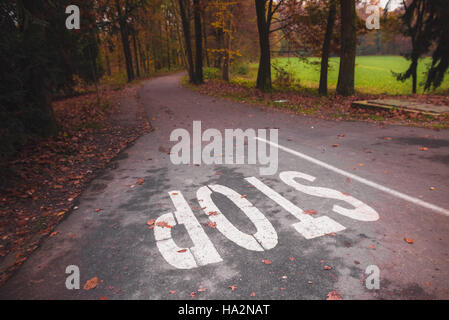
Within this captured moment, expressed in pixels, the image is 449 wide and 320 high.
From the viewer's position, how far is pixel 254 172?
5.79 meters

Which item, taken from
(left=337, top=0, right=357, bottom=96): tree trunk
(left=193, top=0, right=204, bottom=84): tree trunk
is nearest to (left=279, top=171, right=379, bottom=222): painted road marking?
(left=337, top=0, right=357, bottom=96): tree trunk

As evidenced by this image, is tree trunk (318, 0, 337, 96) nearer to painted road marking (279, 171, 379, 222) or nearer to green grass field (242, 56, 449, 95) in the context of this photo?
green grass field (242, 56, 449, 95)

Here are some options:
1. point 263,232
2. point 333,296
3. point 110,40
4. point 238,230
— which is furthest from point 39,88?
point 333,296

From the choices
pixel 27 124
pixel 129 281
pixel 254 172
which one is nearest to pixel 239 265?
pixel 129 281

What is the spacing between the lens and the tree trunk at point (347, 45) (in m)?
12.8

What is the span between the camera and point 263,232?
373 cm

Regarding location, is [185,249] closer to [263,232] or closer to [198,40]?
[263,232]

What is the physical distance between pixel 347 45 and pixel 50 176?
45.0 ft

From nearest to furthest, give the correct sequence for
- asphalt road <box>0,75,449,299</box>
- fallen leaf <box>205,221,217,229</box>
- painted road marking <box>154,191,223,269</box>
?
asphalt road <box>0,75,449,299</box>, painted road marking <box>154,191,223,269</box>, fallen leaf <box>205,221,217,229</box>

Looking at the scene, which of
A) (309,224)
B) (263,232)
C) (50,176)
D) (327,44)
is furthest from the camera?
(327,44)

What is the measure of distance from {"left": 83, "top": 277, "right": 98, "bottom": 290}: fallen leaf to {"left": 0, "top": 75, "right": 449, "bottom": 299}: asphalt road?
0.18 ft

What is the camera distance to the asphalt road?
2877 mm

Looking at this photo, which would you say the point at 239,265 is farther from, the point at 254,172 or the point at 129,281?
the point at 254,172
